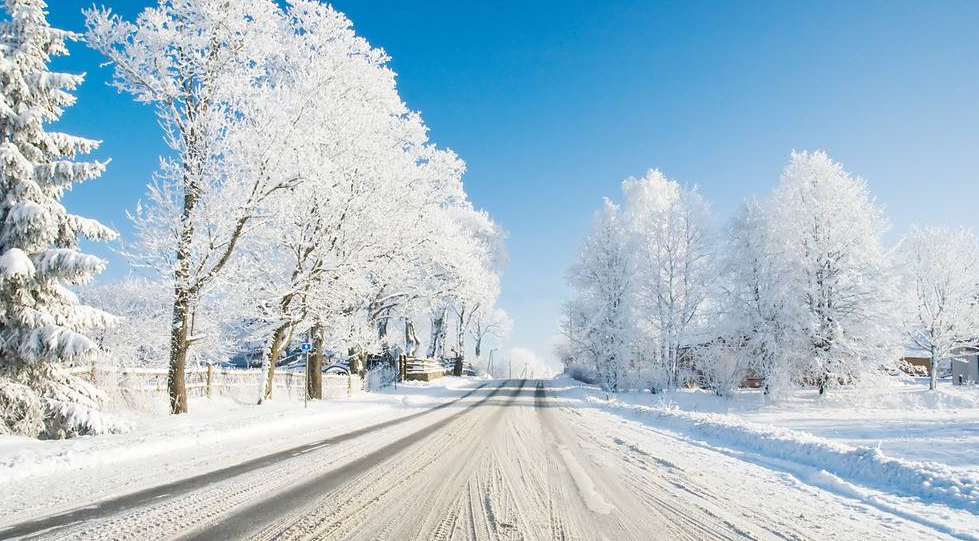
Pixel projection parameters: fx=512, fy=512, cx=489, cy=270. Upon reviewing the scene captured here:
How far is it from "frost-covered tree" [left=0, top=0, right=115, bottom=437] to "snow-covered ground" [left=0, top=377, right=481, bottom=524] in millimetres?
787

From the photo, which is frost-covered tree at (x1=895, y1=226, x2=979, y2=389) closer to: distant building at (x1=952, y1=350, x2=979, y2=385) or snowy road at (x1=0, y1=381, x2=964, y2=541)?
distant building at (x1=952, y1=350, x2=979, y2=385)

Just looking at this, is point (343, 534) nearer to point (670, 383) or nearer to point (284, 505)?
point (284, 505)

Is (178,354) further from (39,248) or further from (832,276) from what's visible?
(832,276)

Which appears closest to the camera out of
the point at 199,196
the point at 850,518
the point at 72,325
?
the point at 850,518

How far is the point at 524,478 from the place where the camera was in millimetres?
5984

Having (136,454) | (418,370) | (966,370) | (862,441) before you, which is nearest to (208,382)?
(136,454)

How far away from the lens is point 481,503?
4.75 meters

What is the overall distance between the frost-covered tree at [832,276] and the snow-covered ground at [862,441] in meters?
1.75

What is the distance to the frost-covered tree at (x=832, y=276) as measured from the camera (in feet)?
73.9

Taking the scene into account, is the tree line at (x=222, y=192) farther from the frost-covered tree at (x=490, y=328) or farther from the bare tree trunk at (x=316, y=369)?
the frost-covered tree at (x=490, y=328)

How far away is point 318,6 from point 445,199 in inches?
408

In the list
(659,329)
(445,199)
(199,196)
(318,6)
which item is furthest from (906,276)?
(199,196)

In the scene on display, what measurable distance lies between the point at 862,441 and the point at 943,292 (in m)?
29.4

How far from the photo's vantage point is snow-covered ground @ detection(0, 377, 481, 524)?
498 centimetres
